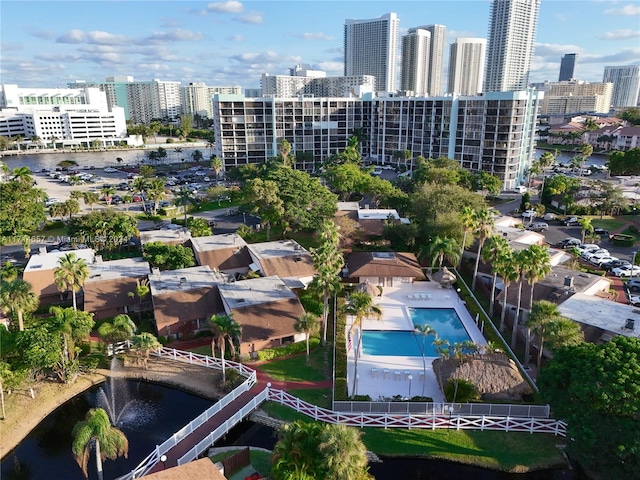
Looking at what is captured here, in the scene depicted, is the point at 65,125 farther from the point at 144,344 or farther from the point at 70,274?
the point at 144,344

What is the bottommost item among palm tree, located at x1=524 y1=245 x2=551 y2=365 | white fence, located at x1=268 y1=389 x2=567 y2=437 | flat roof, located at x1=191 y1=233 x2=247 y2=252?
white fence, located at x1=268 y1=389 x2=567 y2=437

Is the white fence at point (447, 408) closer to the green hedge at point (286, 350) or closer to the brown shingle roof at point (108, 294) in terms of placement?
the green hedge at point (286, 350)

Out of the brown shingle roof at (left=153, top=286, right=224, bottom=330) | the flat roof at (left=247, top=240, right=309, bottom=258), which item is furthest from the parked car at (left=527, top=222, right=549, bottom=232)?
the brown shingle roof at (left=153, top=286, right=224, bottom=330)

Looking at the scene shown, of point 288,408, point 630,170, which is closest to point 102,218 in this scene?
point 288,408

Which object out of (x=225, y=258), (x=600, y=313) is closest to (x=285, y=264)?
(x=225, y=258)

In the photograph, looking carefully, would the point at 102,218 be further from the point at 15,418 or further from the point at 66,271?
the point at 15,418

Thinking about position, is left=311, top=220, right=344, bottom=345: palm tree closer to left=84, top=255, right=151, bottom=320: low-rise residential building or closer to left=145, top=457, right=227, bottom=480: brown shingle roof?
left=145, top=457, right=227, bottom=480: brown shingle roof
